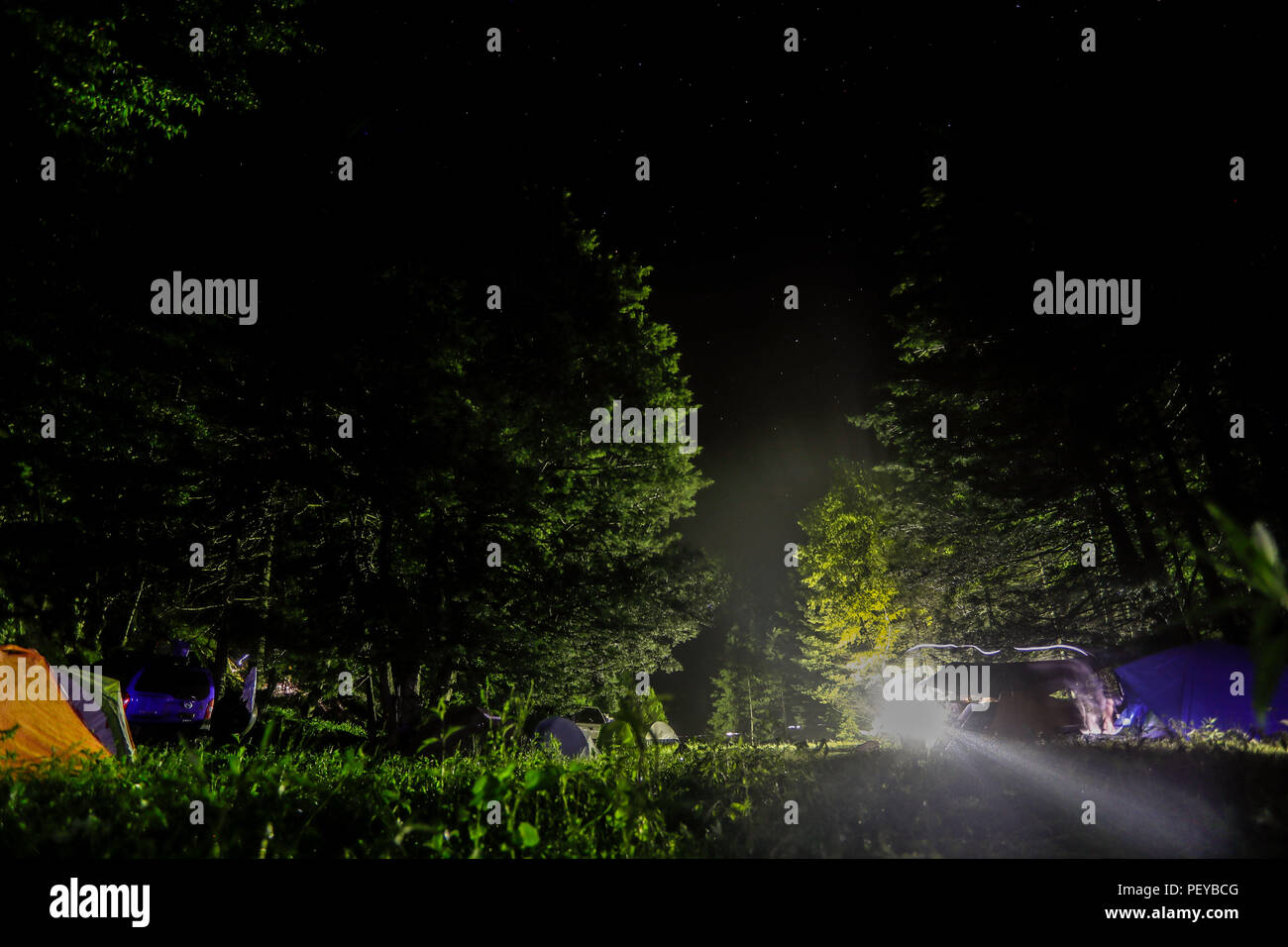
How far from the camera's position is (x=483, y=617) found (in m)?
10.7

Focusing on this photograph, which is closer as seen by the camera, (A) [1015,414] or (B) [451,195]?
(A) [1015,414]

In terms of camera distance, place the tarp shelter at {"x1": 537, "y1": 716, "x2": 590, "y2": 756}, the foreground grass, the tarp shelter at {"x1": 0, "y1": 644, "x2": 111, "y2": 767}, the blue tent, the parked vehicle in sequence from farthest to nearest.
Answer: the tarp shelter at {"x1": 537, "y1": 716, "x2": 590, "y2": 756} < the parked vehicle < the blue tent < the tarp shelter at {"x1": 0, "y1": 644, "x2": 111, "y2": 767} < the foreground grass

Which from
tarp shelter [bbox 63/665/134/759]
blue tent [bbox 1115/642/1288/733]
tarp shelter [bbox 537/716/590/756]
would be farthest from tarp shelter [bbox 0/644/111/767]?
blue tent [bbox 1115/642/1288/733]

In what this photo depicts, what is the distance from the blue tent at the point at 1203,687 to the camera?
29.5 ft

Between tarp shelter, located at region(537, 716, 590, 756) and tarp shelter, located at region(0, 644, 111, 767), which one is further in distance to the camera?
tarp shelter, located at region(537, 716, 590, 756)

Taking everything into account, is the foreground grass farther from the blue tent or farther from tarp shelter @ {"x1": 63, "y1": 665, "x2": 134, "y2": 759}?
the blue tent

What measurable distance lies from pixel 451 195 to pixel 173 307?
17.9 feet

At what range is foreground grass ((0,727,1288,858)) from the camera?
2.75 metres

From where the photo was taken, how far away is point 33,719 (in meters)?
5.75

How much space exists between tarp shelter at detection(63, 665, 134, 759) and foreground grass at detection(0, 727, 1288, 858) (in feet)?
11.3

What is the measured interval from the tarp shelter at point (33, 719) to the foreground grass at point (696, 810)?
134 cm
